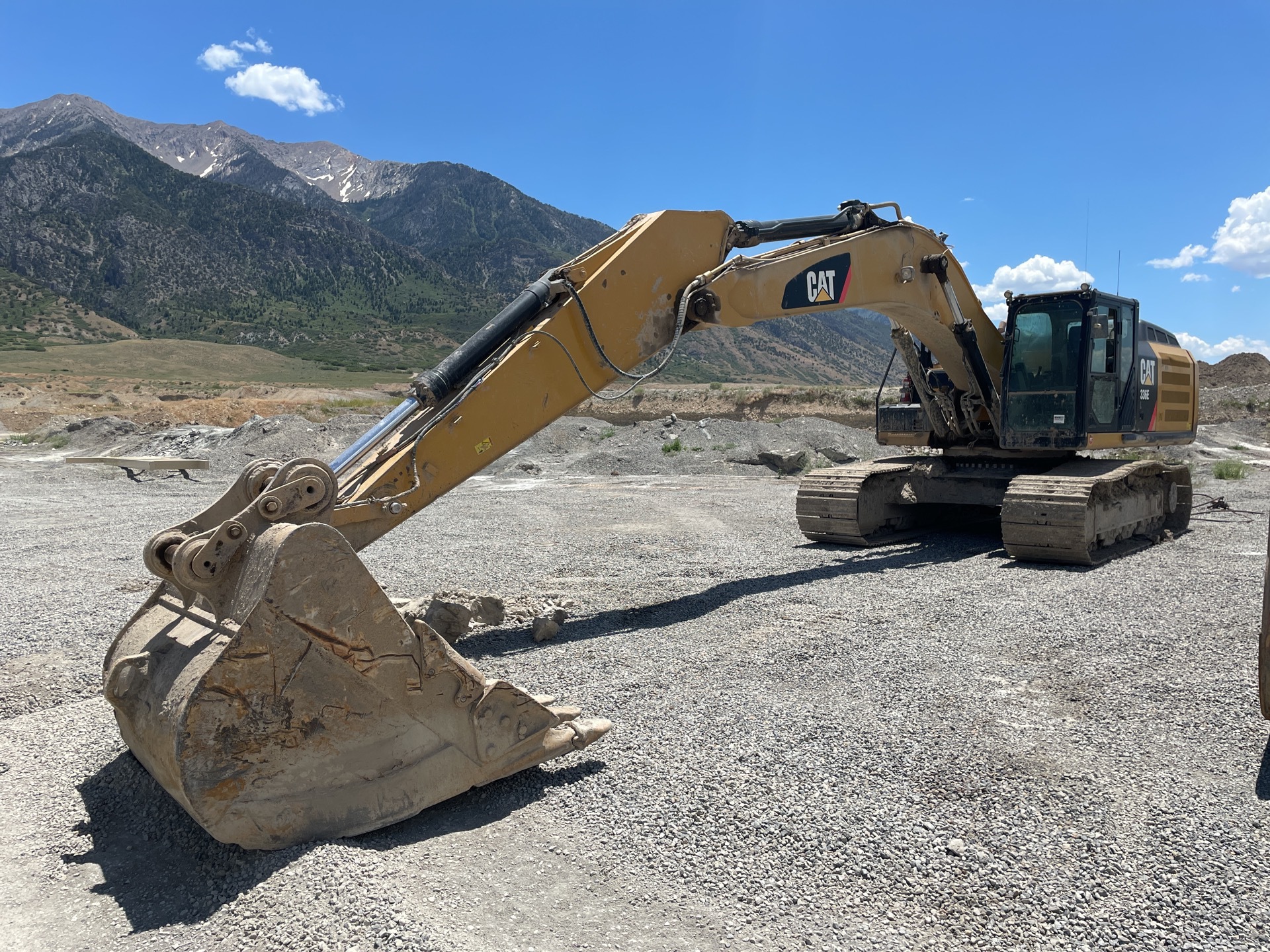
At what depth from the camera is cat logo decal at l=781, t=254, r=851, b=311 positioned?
7.98m

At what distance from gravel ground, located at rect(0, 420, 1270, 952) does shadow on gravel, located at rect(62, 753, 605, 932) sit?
0.01 meters

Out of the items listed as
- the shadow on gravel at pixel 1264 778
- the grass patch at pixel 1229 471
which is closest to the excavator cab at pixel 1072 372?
the shadow on gravel at pixel 1264 778

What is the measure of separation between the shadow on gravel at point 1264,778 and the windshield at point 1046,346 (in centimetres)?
623

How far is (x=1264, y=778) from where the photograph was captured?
4.09m

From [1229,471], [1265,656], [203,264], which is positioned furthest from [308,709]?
[203,264]

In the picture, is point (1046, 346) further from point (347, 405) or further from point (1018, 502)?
point (347, 405)

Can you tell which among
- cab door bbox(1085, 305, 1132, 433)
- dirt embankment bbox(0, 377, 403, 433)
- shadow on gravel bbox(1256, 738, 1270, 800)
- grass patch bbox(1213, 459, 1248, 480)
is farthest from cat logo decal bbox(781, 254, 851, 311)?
dirt embankment bbox(0, 377, 403, 433)

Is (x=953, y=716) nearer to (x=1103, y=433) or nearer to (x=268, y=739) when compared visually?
(x=268, y=739)

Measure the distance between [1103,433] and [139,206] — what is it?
133824 mm

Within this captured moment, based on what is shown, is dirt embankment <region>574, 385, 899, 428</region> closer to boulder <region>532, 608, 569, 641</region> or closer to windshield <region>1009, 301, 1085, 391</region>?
windshield <region>1009, 301, 1085, 391</region>

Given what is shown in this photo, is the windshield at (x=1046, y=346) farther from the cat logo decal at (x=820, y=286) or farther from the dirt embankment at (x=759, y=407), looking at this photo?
the dirt embankment at (x=759, y=407)

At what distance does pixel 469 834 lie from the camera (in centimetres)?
376

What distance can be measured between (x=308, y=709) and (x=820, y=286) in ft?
20.3

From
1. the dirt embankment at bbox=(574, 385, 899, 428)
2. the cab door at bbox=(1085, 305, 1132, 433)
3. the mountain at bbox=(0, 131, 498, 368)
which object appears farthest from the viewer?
the mountain at bbox=(0, 131, 498, 368)
